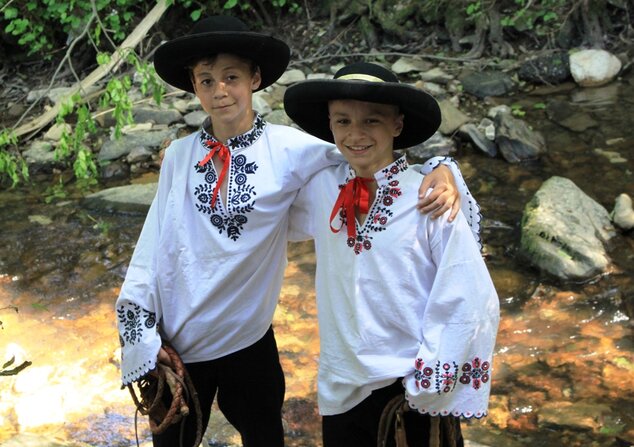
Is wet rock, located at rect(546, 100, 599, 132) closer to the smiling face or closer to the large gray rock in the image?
the large gray rock

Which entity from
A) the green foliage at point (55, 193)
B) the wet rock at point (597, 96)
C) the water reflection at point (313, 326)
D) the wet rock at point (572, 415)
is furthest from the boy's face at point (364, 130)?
the wet rock at point (597, 96)

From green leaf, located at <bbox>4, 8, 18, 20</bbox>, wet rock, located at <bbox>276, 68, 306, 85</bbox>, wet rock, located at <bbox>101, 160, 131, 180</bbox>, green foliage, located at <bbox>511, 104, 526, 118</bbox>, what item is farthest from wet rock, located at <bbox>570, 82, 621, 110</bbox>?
green leaf, located at <bbox>4, 8, 18, 20</bbox>

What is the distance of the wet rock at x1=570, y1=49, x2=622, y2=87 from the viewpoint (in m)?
7.67

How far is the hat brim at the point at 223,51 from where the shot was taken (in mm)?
2160

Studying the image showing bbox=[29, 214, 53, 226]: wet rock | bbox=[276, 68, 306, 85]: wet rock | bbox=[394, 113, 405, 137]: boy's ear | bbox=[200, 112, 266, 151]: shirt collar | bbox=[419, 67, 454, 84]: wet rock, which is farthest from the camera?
bbox=[276, 68, 306, 85]: wet rock

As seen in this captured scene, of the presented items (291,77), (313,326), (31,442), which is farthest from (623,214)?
(291,77)

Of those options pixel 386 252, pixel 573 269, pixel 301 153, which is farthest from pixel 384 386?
pixel 573 269

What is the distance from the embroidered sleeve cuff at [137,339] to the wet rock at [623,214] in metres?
3.89

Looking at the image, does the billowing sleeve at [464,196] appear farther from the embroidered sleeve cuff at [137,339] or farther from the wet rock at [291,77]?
the wet rock at [291,77]

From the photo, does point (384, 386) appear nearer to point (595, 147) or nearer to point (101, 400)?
point (101, 400)

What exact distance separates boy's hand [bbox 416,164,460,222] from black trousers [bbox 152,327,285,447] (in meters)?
0.82

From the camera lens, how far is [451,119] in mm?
7070

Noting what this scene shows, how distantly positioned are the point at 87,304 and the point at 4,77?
5.50m

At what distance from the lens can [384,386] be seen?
2.04 meters
